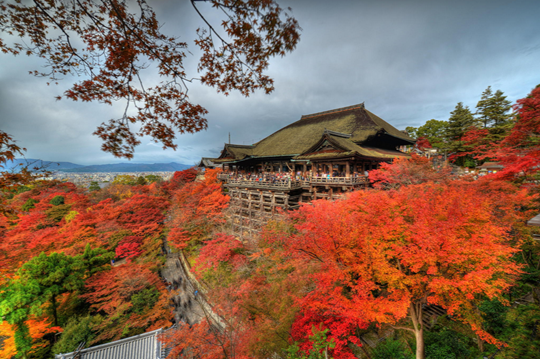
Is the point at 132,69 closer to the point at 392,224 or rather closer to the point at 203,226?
the point at 392,224

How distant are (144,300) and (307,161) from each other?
55.1 feet

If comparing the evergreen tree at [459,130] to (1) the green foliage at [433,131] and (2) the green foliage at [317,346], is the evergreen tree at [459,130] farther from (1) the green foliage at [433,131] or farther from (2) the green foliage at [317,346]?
(2) the green foliage at [317,346]

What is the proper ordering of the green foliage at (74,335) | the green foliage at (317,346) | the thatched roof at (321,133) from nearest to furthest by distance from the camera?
the green foliage at (317,346) < the green foliage at (74,335) < the thatched roof at (321,133)

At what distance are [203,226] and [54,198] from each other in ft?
83.7

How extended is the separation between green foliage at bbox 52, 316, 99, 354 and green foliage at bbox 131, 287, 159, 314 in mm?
1958

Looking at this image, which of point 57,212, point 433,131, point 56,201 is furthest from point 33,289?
point 433,131

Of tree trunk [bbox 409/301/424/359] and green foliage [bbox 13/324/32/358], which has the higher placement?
tree trunk [bbox 409/301/424/359]

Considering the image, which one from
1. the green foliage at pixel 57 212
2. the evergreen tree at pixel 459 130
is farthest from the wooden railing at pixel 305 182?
the green foliage at pixel 57 212

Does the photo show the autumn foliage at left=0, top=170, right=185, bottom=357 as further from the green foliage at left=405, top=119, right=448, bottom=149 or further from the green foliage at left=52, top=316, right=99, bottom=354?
the green foliage at left=405, top=119, right=448, bottom=149

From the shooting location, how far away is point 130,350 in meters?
10.4

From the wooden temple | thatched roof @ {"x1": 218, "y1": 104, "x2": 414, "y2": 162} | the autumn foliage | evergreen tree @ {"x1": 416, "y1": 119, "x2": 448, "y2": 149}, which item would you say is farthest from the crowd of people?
evergreen tree @ {"x1": 416, "y1": 119, "x2": 448, "y2": 149}

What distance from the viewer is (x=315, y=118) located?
2683 cm

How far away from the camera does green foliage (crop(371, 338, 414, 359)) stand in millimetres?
8195

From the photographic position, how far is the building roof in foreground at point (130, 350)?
381 inches
